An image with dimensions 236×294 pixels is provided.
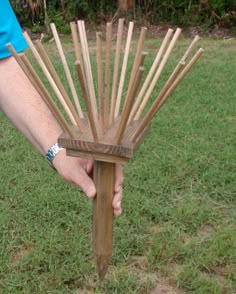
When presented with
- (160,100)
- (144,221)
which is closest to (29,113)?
(160,100)

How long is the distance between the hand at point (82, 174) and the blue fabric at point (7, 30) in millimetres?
385

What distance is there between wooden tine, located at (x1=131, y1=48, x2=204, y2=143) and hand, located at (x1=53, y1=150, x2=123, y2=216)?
0.13 meters

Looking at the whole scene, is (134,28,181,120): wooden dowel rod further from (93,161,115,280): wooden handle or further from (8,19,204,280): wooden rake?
(93,161,115,280): wooden handle

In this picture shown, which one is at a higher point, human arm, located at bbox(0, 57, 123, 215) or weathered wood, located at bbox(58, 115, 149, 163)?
weathered wood, located at bbox(58, 115, 149, 163)

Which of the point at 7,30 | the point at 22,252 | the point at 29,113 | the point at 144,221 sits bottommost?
the point at 144,221

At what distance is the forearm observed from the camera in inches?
55.2

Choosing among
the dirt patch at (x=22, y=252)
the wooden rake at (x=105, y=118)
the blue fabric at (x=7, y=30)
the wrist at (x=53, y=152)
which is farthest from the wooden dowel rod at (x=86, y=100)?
the dirt patch at (x=22, y=252)

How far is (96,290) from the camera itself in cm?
236

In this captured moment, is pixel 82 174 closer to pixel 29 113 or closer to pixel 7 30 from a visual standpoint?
pixel 29 113

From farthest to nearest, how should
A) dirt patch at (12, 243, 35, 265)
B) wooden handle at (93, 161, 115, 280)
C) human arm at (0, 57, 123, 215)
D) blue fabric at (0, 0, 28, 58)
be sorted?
dirt patch at (12, 243, 35, 265) → blue fabric at (0, 0, 28, 58) → human arm at (0, 57, 123, 215) → wooden handle at (93, 161, 115, 280)

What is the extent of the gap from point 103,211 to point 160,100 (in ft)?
1.02

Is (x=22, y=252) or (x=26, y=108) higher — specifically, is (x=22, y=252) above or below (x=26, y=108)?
below

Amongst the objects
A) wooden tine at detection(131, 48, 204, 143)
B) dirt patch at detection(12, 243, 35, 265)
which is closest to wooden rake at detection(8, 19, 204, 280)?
wooden tine at detection(131, 48, 204, 143)

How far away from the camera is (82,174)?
4.06 feet
